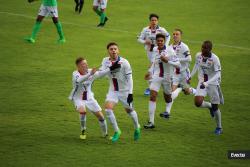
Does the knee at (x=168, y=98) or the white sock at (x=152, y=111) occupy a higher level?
→ the knee at (x=168, y=98)

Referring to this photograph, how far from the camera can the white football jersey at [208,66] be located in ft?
48.0

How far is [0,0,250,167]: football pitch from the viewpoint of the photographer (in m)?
13.2

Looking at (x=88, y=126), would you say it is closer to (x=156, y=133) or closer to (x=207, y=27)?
(x=156, y=133)

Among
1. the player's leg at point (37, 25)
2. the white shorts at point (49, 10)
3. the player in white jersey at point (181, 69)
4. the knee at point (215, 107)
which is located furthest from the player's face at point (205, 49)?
the player's leg at point (37, 25)

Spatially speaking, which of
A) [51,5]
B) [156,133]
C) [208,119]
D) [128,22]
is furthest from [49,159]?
[128,22]

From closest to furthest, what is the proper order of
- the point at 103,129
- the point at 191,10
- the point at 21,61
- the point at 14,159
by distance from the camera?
the point at 14,159 < the point at 103,129 < the point at 21,61 < the point at 191,10

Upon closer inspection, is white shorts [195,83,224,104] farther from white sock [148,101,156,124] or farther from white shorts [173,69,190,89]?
white shorts [173,69,190,89]

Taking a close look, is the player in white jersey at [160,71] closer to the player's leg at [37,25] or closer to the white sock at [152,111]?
the white sock at [152,111]

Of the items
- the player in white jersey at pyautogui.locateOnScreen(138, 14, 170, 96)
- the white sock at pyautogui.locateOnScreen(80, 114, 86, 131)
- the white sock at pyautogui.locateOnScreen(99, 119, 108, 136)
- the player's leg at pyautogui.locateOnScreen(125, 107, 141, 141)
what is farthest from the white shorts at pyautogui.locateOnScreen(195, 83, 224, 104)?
the player in white jersey at pyautogui.locateOnScreen(138, 14, 170, 96)

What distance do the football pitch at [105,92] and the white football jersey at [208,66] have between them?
141 cm

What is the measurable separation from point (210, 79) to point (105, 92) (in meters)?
5.01

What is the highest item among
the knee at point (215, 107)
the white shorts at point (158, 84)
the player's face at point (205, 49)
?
the player's face at point (205, 49)

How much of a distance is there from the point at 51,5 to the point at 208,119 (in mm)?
10088

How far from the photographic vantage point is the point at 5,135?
14469 mm
